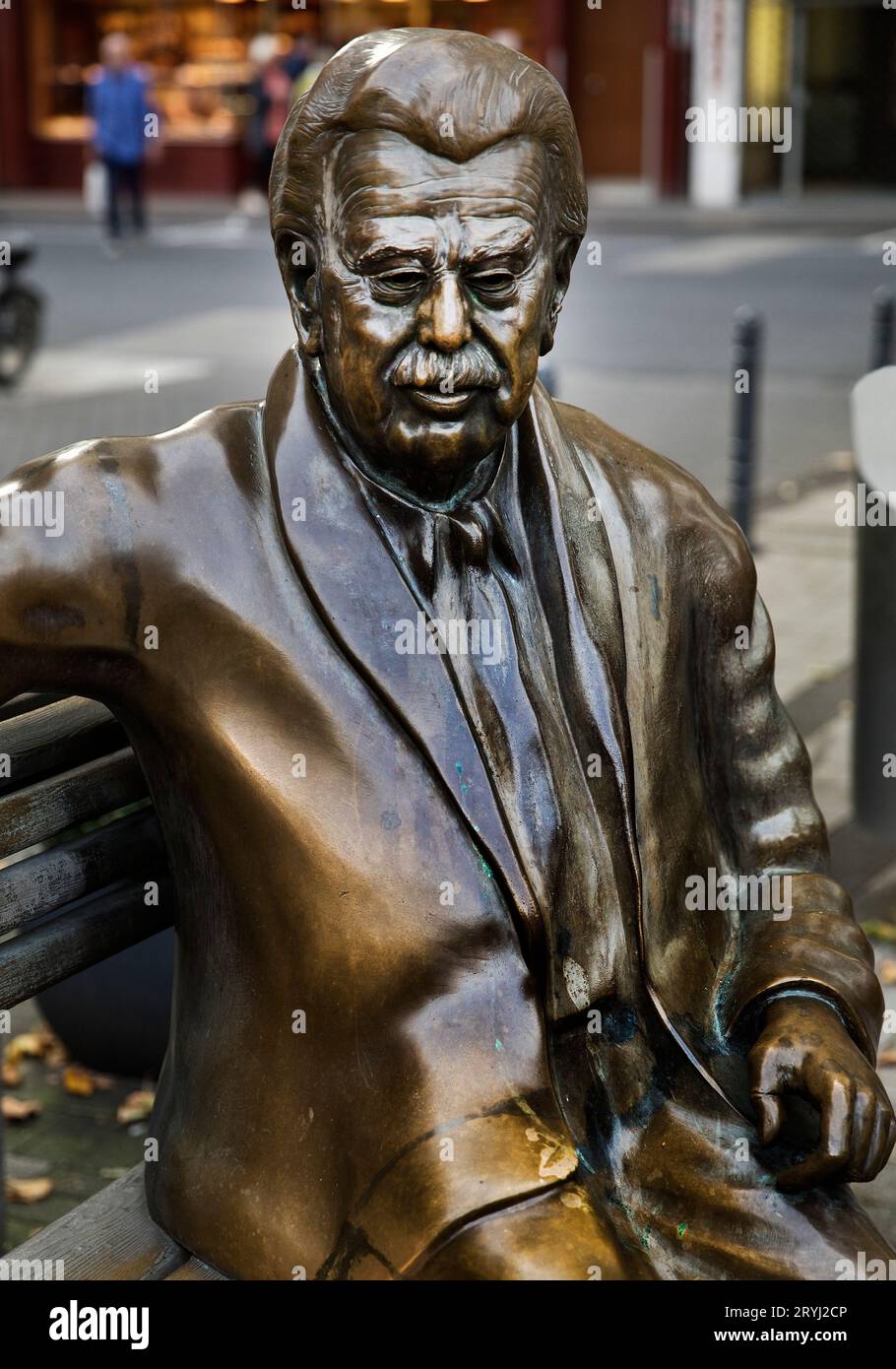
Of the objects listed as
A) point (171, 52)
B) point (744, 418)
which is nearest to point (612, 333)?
Answer: point (744, 418)

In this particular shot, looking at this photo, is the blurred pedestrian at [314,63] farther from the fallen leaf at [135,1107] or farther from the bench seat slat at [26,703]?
the bench seat slat at [26,703]

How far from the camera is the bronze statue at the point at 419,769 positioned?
2061 mm

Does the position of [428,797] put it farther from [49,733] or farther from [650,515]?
[49,733]

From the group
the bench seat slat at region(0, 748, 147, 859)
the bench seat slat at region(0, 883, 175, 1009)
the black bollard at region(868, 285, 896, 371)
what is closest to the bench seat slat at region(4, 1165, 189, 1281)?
the bench seat slat at region(0, 883, 175, 1009)

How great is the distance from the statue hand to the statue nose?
2.84 feet

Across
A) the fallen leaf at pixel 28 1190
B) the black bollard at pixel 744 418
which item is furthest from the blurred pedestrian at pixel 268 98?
the fallen leaf at pixel 28 1190

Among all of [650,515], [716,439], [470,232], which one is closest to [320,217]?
[470,232]

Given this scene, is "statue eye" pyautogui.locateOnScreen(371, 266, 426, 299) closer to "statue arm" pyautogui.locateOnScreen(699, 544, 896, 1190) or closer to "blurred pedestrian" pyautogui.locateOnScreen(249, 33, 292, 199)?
"statue arm" pyautogui.locateOnScreen(699, 544, 896, 1190)

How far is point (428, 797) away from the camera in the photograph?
2.15 metres

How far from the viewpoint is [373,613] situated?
2168mm

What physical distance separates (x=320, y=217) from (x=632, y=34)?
860 inches

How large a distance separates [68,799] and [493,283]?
A: 975 millimetres

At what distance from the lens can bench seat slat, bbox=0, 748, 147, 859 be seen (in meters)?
2.55

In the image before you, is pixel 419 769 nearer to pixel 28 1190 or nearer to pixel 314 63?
pixel 28 1190
